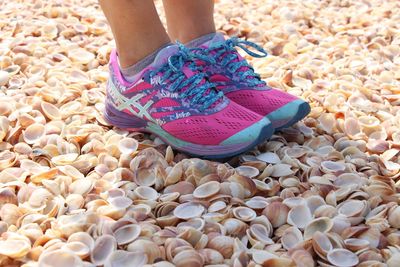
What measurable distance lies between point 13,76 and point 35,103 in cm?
20

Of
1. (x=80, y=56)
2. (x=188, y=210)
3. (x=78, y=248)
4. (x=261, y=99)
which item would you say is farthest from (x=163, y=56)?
(x=80, y=56)

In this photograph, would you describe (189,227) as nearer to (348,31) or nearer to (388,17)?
(348,31)

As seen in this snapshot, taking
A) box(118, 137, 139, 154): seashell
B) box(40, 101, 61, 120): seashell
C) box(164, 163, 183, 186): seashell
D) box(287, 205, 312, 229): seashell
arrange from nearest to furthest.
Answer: box(287, 205, 312, 229): seashell → box(164, 163, 183, 186): seashell → box(118, 137, 139, 154): seashell → box(40, 101, 61, 120): seashell

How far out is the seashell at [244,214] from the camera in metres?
0.95

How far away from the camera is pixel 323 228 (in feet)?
3.04

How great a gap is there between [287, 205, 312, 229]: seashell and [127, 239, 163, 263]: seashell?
23 cm

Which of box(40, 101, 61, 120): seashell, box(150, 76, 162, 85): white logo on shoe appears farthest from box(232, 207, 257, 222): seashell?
box(40, 101, 61, 120): seashell

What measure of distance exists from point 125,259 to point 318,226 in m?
0.31

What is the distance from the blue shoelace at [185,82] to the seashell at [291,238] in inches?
12.6

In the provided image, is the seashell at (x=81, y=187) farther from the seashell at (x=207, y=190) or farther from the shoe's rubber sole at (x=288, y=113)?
the shoe's rubber sole at (x=288, y=113)

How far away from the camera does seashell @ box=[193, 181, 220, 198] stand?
101cm

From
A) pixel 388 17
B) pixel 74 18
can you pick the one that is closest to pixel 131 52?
pixel 74 18

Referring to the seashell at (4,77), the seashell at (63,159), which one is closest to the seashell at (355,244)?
the seashell at (63,159)

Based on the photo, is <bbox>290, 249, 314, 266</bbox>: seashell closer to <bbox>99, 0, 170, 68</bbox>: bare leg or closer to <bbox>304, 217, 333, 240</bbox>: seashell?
<bbox>304, 217, 333, 240</bbox>: seashell
